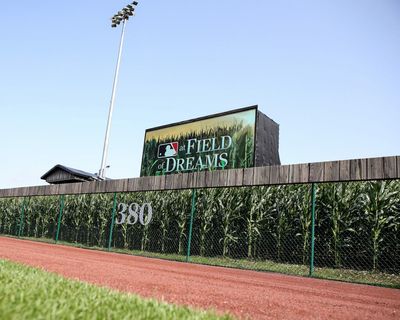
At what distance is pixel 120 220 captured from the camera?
13.7m

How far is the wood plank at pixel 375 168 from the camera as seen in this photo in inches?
287

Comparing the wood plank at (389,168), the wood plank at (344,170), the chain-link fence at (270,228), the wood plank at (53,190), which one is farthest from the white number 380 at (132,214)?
the wood plank at (389,168)

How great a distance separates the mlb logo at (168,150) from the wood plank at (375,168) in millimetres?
13656

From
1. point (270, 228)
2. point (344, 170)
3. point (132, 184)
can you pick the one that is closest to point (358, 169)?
point (344, 170)

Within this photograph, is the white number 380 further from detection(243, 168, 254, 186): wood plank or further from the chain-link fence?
Answer: detection(243, 168, 254, 186): wood plank

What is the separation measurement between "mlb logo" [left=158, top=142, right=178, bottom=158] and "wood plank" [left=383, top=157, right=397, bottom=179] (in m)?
13.9

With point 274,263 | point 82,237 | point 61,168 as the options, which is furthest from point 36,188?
point 274,263

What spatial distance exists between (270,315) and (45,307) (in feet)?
6.22

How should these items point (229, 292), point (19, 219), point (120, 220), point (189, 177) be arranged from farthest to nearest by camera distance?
1. point (19, 219)
2. point (120, 220)
3. point (189, 177)
4. point (229, 292)

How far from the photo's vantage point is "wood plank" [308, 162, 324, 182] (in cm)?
809

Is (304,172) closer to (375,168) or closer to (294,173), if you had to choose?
(294,173)

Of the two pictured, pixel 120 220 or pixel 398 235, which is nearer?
pixel 398 235

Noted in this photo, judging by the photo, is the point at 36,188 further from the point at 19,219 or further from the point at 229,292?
the point at 229,292

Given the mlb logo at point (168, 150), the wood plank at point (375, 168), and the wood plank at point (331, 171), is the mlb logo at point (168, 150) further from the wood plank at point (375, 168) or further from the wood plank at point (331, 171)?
the wood plank at point (375, 168)
